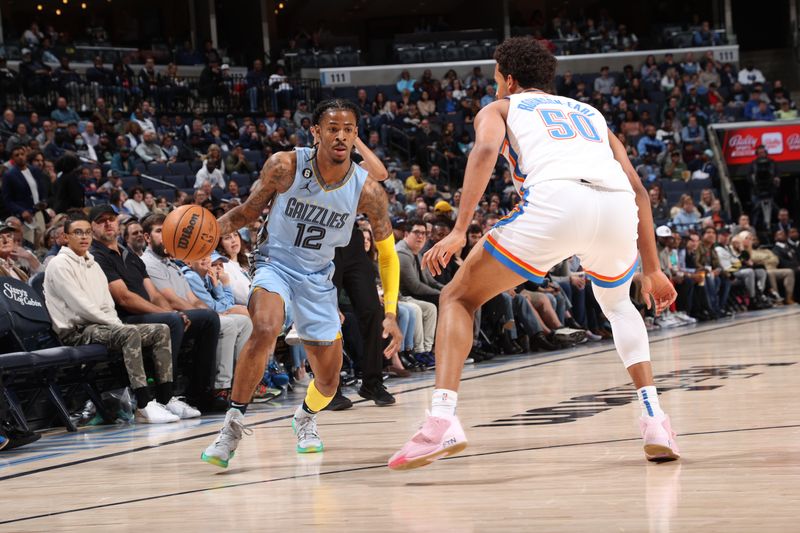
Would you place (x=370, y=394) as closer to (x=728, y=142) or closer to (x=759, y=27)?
(x=728, y=142)

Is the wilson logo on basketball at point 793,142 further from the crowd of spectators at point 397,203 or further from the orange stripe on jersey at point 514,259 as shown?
the orange stripe on jersey at point 514,259

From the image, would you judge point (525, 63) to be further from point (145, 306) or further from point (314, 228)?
point (145, 306)

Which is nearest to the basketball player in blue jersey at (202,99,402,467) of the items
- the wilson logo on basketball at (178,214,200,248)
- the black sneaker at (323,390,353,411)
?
the wilson logo on basketball at (178,214,200,248)

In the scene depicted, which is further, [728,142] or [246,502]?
[728,142]

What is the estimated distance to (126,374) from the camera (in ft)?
22.9

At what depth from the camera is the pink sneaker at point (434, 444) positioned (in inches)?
154

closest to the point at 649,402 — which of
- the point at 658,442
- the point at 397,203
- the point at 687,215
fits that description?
the point at 658,442

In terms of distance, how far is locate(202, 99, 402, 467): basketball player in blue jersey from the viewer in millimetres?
4992

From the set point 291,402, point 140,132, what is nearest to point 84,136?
point 140,132

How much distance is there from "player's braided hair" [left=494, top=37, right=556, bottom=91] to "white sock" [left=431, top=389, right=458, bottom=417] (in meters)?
1.27

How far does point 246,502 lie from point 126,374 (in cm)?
339

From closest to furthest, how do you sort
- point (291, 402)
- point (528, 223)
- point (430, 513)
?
1. point (430, 513)
2. point (528, 223)
3. point (291, 402)

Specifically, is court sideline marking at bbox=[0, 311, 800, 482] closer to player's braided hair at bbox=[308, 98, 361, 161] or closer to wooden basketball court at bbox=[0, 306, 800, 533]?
wooden basketball court at bbox=[0, 306, 800, 533]

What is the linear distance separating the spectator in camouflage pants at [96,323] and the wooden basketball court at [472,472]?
0.30 meters
